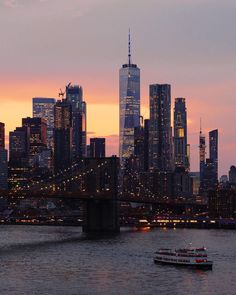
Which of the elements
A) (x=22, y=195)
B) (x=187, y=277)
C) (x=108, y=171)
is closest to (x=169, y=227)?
(x=108, y=171)

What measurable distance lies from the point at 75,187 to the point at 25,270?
351ft

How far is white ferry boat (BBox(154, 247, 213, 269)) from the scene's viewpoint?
64.8 meters

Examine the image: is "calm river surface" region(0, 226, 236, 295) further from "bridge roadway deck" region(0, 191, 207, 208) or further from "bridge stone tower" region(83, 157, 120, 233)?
"bridge stone tower" region(83, 157, 120, 233)

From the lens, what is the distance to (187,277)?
58969mm

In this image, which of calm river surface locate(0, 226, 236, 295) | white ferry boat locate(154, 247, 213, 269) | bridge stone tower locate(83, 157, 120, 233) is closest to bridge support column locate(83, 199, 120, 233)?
bridge stone tower locate(83, 157, 120, 233)

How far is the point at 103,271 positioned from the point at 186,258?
8.23 meters

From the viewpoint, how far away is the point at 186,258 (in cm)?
6606

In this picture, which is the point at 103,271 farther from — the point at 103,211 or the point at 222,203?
the point at 222,203

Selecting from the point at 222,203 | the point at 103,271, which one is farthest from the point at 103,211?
the point at 222,203

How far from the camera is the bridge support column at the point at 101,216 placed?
10512 cm

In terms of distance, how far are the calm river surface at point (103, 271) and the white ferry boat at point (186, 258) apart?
1.01 metres

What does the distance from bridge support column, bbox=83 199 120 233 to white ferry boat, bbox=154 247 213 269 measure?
121 feet

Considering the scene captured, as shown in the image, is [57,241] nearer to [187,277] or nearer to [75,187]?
[187,277]

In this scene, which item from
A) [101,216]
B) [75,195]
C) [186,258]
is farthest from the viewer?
[101,216]
